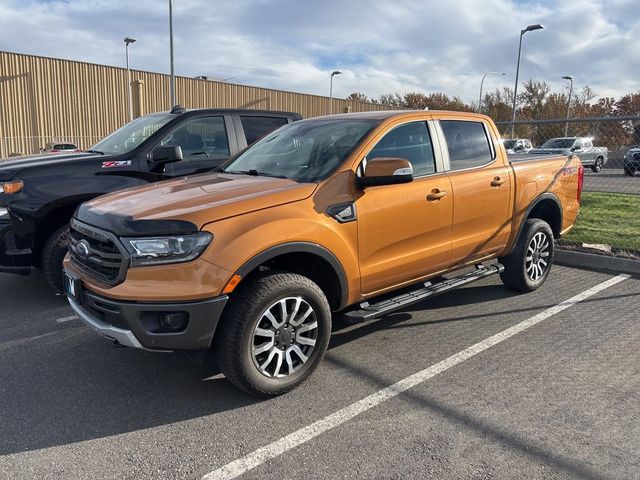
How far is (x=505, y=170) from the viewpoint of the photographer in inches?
197

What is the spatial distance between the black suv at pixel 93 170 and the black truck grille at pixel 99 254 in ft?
5.23

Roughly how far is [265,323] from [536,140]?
911cm

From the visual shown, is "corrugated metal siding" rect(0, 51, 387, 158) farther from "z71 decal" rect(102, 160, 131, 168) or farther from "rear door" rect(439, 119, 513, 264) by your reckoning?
"rear door" rect(439, 119, 513, 264)

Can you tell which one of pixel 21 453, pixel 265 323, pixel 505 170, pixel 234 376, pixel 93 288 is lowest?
pixel 21 453

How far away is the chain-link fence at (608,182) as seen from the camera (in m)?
7.30

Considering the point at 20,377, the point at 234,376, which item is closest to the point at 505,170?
the point at 234,376

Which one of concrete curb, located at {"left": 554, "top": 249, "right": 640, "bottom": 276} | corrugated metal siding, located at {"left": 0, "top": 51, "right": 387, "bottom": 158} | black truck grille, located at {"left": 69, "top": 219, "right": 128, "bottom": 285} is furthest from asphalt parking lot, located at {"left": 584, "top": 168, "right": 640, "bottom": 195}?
corrugated metal siding, located at {"left": 0, "top": 51, "right": 387, "bottom": 158}

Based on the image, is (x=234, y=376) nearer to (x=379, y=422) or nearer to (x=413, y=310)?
(x=379, y=422)

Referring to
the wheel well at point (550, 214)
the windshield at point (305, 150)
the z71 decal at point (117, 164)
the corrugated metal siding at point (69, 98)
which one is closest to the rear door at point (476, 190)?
the wheel well at point (550, 214)

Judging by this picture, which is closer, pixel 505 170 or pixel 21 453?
pixel 21 453

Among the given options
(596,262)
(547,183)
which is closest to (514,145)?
(596,262)

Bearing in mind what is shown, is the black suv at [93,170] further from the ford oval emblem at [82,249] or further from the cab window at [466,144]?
the cab window at [466,144]

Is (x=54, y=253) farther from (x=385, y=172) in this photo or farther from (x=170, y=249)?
(x=385, y=172)

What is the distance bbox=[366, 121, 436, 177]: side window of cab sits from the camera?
4051 mm
